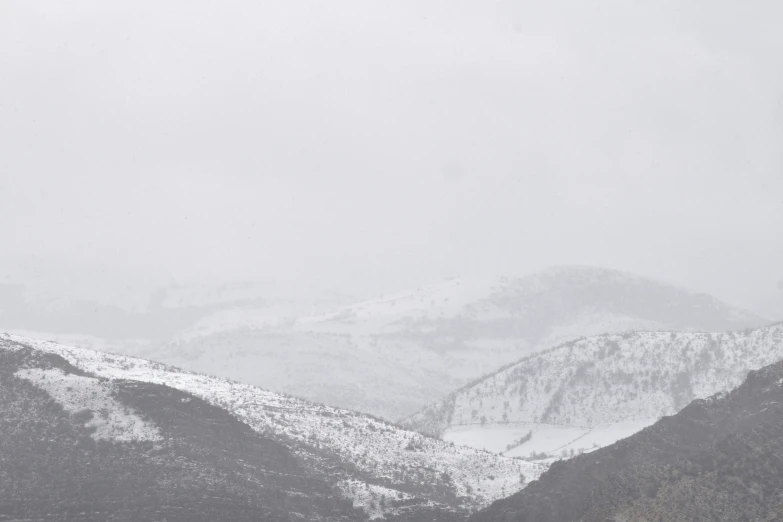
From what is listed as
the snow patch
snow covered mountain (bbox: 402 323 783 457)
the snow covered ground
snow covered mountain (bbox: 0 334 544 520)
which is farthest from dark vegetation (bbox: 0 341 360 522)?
snow covered mountain (bbox: 402 323 783 457)

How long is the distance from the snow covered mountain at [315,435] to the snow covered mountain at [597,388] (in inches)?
1495

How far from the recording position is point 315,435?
56.9 meters

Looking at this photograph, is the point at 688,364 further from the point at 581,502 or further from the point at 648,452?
the point at 581,502

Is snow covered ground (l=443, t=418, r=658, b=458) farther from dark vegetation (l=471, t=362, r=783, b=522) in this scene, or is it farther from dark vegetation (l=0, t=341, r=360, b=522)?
dark vegetation (l=0, t=341, r=360, b=522)

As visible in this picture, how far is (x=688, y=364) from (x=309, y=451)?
2744 inches

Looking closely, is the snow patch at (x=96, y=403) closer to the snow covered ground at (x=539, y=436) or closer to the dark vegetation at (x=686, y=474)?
the dark vegetation at (x=686, y=474)

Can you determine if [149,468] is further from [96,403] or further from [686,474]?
[686,474]

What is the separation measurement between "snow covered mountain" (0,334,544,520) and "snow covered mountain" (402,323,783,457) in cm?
3798

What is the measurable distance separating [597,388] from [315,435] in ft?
206

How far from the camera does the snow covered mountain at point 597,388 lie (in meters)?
103

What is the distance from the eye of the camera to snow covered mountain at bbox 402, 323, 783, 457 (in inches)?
4053

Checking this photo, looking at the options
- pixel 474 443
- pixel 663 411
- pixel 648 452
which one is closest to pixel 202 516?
pixel 648 452

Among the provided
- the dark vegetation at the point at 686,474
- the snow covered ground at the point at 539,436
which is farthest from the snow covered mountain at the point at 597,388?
the dark vegetation at the point at 686,474

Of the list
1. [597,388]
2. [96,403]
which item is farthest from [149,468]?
[597,388]
